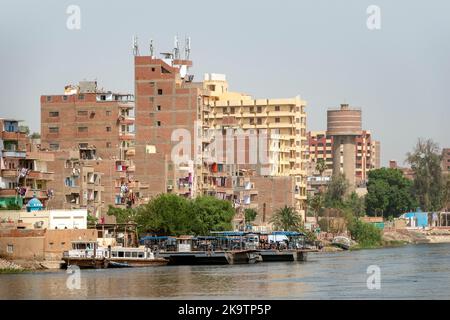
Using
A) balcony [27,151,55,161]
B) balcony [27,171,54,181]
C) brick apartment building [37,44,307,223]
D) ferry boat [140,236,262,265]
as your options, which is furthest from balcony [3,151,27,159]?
ferry boat [140,236,262,265]

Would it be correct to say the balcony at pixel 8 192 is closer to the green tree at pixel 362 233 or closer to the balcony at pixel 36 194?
the balcony at pixel 36 194

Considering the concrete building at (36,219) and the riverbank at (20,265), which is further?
the concrete building at (36,219)

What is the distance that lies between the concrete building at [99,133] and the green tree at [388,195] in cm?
6491

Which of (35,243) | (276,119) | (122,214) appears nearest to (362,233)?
(276,119)

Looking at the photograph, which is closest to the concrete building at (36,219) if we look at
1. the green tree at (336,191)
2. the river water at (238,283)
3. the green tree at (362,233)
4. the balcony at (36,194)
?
the balcony at (36,194)

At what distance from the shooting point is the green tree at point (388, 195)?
174 metres

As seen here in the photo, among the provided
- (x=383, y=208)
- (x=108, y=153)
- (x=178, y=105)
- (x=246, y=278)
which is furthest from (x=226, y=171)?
(x=246, y=278)

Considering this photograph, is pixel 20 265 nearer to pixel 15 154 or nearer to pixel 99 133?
pixel 15 154

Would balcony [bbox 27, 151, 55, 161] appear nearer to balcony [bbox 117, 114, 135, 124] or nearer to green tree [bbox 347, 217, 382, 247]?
balcony [bbox 117, 114, 135, 124]

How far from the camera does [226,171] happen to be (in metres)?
130

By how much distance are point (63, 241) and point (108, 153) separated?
3144cm

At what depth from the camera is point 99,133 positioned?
11175 centimetres

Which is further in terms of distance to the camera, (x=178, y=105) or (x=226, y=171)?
(x=226, y=171)

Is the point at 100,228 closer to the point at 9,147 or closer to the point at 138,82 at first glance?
the point at 9,147
